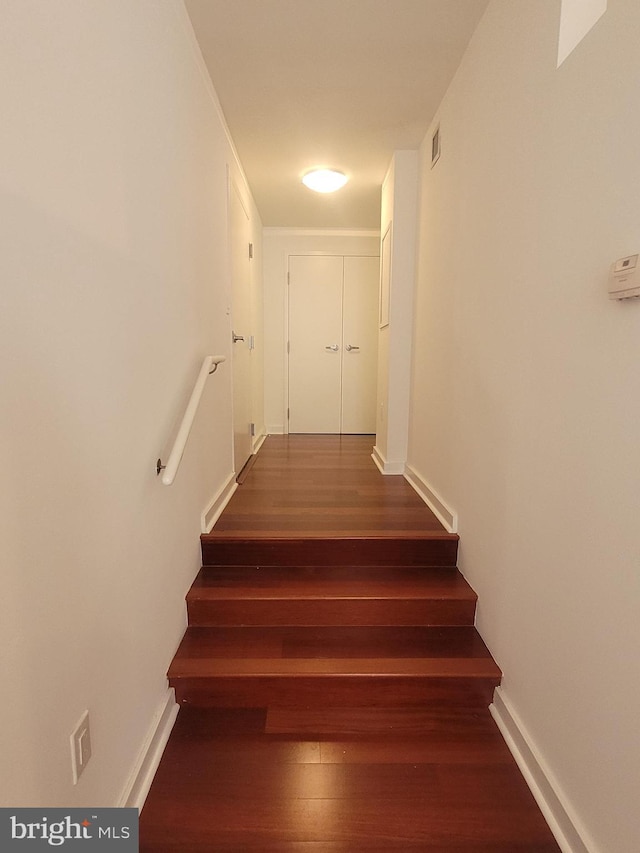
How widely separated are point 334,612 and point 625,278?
59.3 inches

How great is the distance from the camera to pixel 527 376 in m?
1.32

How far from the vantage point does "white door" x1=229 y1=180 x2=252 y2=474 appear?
109 inches

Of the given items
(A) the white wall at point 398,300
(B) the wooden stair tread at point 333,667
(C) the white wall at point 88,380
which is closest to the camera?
(C) the white wall at point 88,380

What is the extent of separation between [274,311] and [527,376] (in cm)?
391

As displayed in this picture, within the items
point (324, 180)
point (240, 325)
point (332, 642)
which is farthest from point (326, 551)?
point (324, 180)

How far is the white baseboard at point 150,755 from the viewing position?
1121mm

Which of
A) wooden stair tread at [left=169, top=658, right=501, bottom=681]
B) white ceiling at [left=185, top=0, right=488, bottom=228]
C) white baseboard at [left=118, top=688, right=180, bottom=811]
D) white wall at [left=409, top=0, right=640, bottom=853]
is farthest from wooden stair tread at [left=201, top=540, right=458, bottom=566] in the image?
white ceiling at [left=185, top=0, right=488, bottom=228]

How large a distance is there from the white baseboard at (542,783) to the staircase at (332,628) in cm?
11

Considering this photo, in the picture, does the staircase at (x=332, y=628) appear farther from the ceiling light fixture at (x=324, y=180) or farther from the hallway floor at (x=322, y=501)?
the ceiling light fixture at (x=324, y=180)

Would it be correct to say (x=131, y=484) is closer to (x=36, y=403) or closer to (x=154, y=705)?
(x=36, y=403)

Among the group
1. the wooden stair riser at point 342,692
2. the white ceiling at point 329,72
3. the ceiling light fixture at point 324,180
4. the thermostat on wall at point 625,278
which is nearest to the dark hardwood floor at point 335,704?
the wooden stair riser at point 342,692

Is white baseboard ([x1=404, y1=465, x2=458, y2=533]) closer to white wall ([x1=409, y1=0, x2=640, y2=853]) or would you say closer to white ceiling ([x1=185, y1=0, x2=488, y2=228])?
white wall ([x1=409, y1=0, x2=640, y2=853])

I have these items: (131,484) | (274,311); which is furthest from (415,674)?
(274,311)

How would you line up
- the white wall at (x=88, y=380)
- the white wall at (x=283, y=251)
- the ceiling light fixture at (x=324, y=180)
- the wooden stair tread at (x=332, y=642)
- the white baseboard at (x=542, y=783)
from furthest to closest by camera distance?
the white wall at (x=283, y=251) → the ceiling light fixture at (x=324, y=180) → the wooden stair tread at (x=332, y=642) → the white baseboard at (x=542, y=783) → the white wall at (x=88, y=380)
